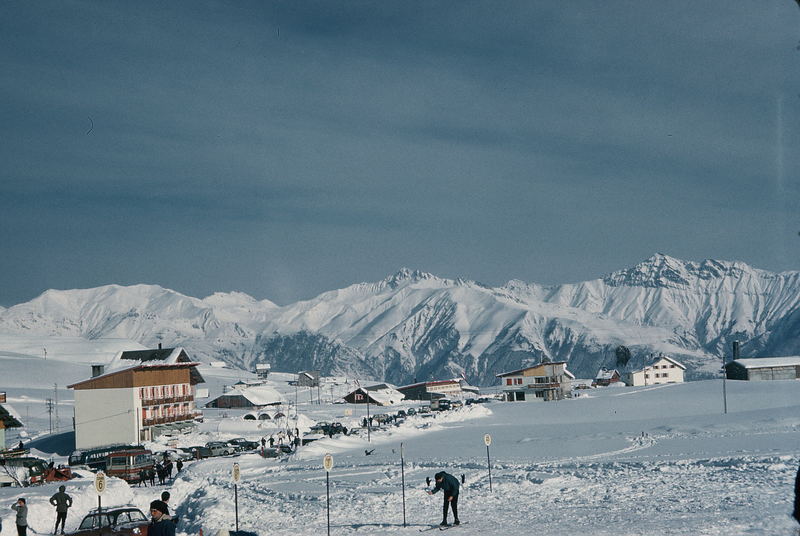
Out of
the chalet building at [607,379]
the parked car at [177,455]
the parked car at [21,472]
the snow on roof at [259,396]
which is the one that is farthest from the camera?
the chalet building at [607,379]

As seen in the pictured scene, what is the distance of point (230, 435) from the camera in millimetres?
89875

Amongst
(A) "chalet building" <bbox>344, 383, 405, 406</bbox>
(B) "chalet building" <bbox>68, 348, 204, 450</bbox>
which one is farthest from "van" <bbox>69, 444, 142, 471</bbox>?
(A) "chalet building" <bbox>344, 383, 405, 406</bbox>

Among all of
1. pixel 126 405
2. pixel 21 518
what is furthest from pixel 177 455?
pixel 21 518

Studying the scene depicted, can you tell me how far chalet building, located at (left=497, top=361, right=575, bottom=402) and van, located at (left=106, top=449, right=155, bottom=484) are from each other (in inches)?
3287

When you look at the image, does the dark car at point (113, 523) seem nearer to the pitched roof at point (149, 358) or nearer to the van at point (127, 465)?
the van at point (127, 465)

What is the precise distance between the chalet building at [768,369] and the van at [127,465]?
113849 mm

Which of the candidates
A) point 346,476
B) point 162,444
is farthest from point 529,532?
point 162,444

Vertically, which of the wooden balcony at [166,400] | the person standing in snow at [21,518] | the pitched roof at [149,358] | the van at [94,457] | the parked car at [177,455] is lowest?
the parked car at [177,455]

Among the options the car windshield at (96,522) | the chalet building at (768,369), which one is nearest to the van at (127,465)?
the car windshield at (96,522)

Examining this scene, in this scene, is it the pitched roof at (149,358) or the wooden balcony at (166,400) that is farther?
the pitched roof at (149,358)

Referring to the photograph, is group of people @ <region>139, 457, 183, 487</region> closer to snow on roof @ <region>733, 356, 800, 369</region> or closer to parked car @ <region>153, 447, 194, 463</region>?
parked car @ <region>153, 447, 194, 463</region>

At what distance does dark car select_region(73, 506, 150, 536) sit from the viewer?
24.2 metres

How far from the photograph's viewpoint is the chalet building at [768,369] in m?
137

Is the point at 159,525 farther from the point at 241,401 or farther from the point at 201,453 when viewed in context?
the point at 241,401
